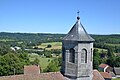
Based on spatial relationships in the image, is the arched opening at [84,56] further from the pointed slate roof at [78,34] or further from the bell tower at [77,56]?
the pointed slate roof at [78,34]

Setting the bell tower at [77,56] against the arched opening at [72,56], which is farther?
the arched opening at [72,56]

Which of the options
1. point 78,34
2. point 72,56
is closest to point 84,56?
point 72,56

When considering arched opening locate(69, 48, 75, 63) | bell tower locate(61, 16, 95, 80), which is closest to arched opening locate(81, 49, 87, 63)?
bell tower locate(61, 16, 95, 80)

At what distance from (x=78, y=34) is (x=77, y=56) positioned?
1.93m

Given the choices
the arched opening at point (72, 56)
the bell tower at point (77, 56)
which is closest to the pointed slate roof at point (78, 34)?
the bell tower at point (77, 56)

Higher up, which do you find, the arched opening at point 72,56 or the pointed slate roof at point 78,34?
the pointed slate roof at point 78,34

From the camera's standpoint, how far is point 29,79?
17047 mm

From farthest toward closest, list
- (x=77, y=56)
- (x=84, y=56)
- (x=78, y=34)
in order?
(x=78, y=34) → (x=84, y=56) → (x=77, y=56)

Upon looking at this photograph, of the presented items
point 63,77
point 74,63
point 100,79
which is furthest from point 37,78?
point 100,79

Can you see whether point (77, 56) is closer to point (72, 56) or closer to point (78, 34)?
point (72, 56)

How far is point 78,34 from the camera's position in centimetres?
1775

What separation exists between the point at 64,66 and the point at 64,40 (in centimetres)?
225

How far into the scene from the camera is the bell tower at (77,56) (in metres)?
17.2

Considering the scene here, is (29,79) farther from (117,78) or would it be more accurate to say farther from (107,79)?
(117,78)
